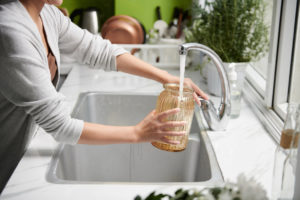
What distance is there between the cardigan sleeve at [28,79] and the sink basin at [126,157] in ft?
0.63

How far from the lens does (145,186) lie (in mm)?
907

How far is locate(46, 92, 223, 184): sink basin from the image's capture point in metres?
1.14

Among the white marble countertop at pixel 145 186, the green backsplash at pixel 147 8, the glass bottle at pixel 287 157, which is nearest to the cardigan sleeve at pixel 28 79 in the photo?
the white marble countertop at pixel 145 186

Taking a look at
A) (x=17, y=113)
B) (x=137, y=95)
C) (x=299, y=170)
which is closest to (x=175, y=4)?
(x=137, y=95)

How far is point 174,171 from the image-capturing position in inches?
53.1

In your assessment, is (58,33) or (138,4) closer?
(58,33)

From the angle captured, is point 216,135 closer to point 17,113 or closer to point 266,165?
point 266,165

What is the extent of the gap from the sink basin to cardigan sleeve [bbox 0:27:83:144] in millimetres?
193

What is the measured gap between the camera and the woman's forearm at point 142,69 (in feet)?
4.02

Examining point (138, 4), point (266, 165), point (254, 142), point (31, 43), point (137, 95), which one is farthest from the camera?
point (138, 4)

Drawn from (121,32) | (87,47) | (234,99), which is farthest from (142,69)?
(121,32)

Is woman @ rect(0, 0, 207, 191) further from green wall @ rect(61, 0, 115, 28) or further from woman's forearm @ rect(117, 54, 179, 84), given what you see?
green wall @ rect(61, 0, 115, 28)

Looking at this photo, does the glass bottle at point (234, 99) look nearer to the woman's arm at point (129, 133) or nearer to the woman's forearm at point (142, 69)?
the woman's forearm at point (142, 69)

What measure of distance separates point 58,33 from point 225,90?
0.58 meters
